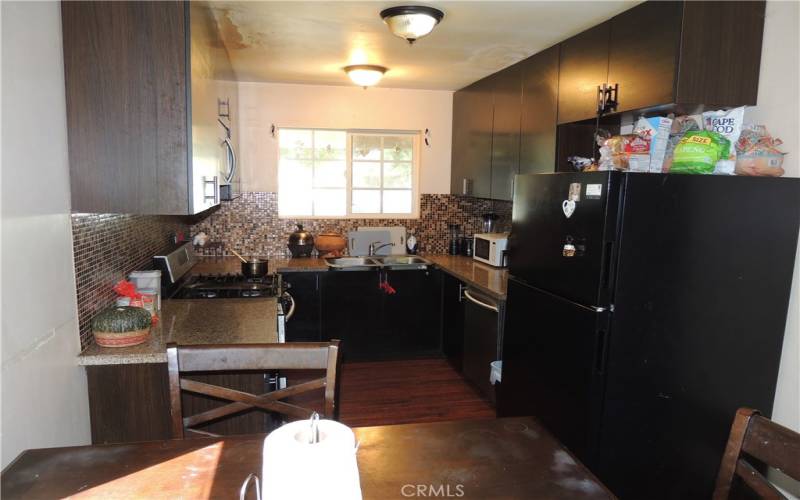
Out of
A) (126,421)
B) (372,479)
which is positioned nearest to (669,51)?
(372,479)

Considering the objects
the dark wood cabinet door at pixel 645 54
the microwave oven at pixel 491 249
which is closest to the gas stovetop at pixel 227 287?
the microwave oven at pixel 491 249

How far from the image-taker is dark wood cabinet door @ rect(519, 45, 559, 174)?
9.41ft

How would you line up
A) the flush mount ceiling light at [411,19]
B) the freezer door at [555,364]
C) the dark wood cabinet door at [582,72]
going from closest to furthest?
the freezer door at [555,364] → the flush mount ceiling light at [411,19] → the dark wood cabinet door at [582,72]

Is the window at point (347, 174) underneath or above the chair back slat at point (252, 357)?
above

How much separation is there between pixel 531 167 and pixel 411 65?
1.10 metres

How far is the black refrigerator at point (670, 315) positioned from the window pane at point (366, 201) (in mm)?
2642

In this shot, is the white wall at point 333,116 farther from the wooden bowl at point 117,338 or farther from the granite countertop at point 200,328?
the wooden bowl at point 117,338

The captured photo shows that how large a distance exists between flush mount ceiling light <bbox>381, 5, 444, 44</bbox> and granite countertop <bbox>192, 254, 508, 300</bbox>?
149 cm

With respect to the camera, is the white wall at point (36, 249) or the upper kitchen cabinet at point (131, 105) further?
the upper kitchen cabinet at point (131, 105)

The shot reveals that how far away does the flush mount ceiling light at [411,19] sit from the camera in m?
2.27

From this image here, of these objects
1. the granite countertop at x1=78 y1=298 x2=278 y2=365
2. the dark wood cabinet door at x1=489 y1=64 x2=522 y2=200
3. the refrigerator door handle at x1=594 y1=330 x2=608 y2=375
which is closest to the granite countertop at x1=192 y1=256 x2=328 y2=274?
the granite countertop at x1=78 y1=298 x2=278 y2=365

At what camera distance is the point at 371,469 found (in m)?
1.12

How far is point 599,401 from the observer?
193 cm

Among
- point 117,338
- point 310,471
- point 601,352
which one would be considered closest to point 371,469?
point 310,471
